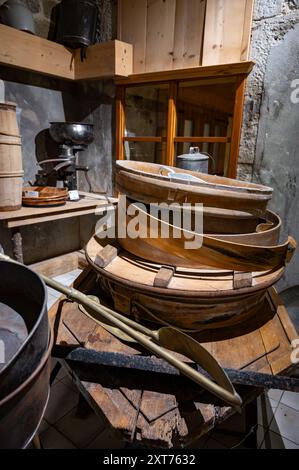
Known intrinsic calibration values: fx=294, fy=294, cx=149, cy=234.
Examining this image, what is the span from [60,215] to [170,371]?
6.93 ft

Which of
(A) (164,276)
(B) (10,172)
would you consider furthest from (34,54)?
(A) (164,276)

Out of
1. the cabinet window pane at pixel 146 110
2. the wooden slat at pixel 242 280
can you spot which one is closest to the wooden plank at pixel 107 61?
the cabinet window pane at pixel 146 110

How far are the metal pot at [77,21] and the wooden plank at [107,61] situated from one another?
13 cm

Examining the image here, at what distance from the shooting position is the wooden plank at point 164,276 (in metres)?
1.05

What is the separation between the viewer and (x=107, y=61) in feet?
9.93

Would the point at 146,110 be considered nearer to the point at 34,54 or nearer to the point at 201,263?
the point at 34,54

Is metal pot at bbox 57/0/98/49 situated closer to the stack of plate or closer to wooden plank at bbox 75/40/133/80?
wooden plank at bbox 75/40/133/80

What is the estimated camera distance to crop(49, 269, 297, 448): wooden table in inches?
36.5

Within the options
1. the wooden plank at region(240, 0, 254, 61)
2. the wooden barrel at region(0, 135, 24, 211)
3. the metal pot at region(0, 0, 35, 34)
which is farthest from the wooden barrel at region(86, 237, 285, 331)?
the metal pot at region(0, 0, 35, 34)

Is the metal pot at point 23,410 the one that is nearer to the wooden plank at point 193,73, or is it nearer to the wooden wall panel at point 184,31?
the wooden plank at point 193,73

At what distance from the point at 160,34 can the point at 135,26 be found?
1.14 ft

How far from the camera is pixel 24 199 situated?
2.65 m

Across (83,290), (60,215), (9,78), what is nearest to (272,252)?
(83,290)
